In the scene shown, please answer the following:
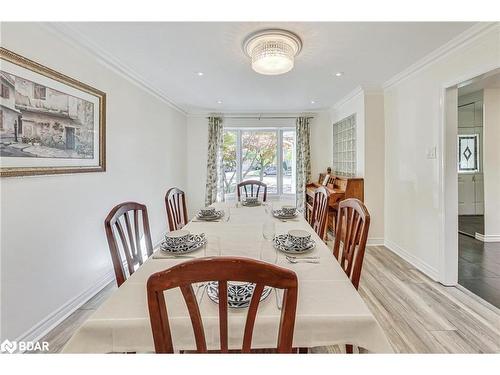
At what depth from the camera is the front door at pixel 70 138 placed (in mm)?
2219

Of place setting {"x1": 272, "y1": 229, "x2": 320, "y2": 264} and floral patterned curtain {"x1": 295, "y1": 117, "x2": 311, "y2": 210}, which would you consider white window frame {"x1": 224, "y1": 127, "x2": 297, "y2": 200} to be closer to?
floral patterned curtain {"x1": 295, "y1": 117, "x2": 311, "y2": 210}

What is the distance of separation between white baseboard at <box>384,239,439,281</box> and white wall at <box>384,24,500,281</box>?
0.01 metres

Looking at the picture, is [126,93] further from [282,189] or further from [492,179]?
[492,179]

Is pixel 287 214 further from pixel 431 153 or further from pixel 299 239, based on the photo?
pixel 431 153

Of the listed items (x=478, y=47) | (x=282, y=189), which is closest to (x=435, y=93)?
(x=478, y=47)

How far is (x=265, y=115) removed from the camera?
5.44m

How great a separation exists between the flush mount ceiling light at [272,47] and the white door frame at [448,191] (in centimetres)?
169

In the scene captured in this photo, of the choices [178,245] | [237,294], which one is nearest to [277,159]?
[178,245]

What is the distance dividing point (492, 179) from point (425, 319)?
3217mm

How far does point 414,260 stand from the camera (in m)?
→ 3.24

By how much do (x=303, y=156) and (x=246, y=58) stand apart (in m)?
2.96

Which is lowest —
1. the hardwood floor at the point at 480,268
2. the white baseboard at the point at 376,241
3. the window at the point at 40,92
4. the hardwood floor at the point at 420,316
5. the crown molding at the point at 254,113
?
the hardwood floor at the point at 420,316

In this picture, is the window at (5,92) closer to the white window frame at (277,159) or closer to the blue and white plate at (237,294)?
the blue and white plate at (237,294)

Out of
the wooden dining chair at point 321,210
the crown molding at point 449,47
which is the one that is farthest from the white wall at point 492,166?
the wooden dining chair at point 321,210
